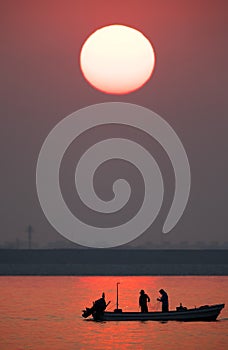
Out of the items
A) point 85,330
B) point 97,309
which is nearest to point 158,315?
point 97,309

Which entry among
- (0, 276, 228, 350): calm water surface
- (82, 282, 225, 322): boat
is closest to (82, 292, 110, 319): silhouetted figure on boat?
(82, 282, 225, 322): boat

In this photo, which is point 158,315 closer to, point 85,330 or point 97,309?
point 97,309

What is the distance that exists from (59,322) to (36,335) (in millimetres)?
9060

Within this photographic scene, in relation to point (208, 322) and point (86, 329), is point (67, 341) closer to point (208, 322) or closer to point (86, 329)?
point (86, 329)

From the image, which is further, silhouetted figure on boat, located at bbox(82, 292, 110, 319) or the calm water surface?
silhouetted figure on boat, located at bbox(82, 292, 110, 319)

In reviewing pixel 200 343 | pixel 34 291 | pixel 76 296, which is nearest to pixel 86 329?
pixel 200 343

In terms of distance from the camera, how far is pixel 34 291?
140250 mm

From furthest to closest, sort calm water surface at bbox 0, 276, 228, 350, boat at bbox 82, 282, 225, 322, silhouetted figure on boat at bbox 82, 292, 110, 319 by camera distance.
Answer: silhouetted figure on boat at bbox 82, 292, 110, 319
boat at bbox 82, 282, 225, 322
calm water surface at bbox 0, 276, 228, 350

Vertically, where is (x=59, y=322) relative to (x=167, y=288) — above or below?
below

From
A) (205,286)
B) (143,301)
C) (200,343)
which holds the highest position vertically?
(205,286)

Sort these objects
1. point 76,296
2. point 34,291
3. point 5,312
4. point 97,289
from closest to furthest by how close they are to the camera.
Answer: point 5,312 → point 76,296 → point 34,291 → point 97,289

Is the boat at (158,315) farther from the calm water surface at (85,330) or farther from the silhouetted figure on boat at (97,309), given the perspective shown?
the calm water surface at (85,330)

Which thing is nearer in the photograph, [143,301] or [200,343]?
[200,343]

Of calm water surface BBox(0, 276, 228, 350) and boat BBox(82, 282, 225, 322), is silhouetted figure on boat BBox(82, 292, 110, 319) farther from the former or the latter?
calm water surface BBox(0, 276, 228, 350)
